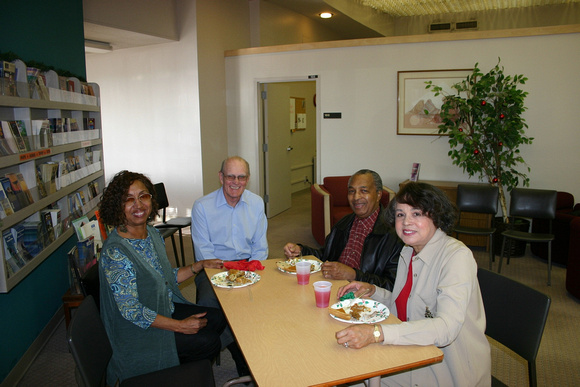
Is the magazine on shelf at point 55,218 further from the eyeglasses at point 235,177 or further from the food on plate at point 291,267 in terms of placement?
the food on plate at point 291,267

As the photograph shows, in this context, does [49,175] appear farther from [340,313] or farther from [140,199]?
[340,313]

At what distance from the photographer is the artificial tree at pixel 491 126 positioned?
5.16 m

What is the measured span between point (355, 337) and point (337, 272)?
2.35ft

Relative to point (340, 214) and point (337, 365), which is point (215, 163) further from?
point (337, 365)

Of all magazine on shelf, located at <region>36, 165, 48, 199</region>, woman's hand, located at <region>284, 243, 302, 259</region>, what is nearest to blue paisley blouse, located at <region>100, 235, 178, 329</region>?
woman's hand, located at <region>284, 243, 302, 259</region>

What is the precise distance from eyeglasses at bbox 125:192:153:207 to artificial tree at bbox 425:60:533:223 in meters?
4.06

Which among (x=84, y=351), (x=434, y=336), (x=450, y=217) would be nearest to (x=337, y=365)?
(x=434, y=336)

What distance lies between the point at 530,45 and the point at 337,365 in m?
5.44

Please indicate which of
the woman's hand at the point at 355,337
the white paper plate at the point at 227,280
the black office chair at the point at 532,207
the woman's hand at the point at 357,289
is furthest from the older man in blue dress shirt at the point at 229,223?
the black office chair at the point at 532,207

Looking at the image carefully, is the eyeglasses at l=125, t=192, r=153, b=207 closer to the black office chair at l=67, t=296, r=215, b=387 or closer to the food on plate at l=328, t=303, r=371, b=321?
the black office chair at l=67, t=296, r=215, b=387

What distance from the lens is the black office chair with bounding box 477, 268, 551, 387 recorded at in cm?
177

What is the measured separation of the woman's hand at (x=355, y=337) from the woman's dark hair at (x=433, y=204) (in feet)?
1.80

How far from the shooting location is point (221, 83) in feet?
23.1

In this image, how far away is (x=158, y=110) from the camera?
6.69 meters
